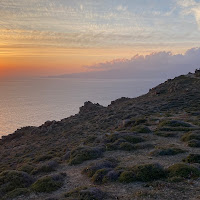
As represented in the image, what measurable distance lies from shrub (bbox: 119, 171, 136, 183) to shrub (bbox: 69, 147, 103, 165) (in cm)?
522

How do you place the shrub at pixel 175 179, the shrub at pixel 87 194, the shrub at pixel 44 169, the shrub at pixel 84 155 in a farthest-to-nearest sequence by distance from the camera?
the shrub at pixel 84 155
the shrub at pixel 44 169
the shrub at pixel 175 179
the shrub at pixel 87 194

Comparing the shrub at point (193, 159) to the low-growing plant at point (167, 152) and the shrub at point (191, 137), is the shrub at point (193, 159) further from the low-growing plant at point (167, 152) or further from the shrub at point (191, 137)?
the shrub at point (191, 137)

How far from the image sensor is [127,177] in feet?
40.0

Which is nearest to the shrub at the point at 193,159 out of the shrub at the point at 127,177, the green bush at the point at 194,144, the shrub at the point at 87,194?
the green bush at the point at 194,144

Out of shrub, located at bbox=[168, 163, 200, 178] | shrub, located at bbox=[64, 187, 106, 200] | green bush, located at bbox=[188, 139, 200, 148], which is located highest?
shrub, located at bbox=[168, 163, 200, 178]

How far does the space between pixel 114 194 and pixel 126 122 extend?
17395 mm

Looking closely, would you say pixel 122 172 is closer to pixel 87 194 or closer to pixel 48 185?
pixel 87 194

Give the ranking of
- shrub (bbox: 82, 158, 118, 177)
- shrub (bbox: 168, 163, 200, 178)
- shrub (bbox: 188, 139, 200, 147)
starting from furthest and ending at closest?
shrub (bbox: 188, 139, 200, 147) < shrub (bbox: 82, 158, 118, 177) < shrub (bbox: 168, 163, 200, 178)

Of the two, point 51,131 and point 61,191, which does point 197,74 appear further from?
point 61,191

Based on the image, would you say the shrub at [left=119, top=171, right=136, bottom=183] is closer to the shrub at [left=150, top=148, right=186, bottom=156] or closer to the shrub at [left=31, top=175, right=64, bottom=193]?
the shrub at [left=31, top=175, right=64, bottom=193]

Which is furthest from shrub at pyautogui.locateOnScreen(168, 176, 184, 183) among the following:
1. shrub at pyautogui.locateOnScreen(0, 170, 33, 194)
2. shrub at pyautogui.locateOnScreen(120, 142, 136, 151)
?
shrub at pyautogui.locateOnScreen(0, 170, 33, 194)

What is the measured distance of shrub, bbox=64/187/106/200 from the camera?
33.7 feet

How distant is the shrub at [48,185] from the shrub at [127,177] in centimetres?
358

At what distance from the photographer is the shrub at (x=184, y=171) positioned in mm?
11723
